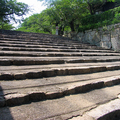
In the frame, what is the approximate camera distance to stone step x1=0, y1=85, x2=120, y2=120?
123 centimetres

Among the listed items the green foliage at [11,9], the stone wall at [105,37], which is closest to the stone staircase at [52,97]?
the stone wall at [105,37]

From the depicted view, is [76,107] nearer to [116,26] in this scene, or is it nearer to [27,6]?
[116,26]

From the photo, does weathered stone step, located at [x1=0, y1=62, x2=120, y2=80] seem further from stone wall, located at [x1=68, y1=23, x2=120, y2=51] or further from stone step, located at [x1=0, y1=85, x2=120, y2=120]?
stone wall, located at [x1=68, y1=23, x2=120, y2=51]

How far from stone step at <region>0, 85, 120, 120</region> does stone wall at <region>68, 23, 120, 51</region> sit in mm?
5229

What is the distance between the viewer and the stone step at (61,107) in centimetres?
123

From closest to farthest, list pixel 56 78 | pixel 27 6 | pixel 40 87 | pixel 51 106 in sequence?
pixel 51 106 → pixel 40 87 → pixel 56 78 → pixel 27 6

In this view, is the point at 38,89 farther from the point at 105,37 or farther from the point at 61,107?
the point at 105,37

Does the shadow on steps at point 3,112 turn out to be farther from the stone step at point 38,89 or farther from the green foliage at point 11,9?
the green foliage at point 11,9

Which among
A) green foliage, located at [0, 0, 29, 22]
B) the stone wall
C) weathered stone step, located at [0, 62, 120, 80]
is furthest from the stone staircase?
green foliage, located at [0, 0, 29, 22]

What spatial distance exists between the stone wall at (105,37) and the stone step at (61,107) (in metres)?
5.23

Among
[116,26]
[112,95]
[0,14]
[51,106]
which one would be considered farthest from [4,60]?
[0,14]

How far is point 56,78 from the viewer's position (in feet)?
7.14

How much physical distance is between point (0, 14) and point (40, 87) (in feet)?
30.0

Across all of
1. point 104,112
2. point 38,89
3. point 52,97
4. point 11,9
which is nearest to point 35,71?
point 38,89
